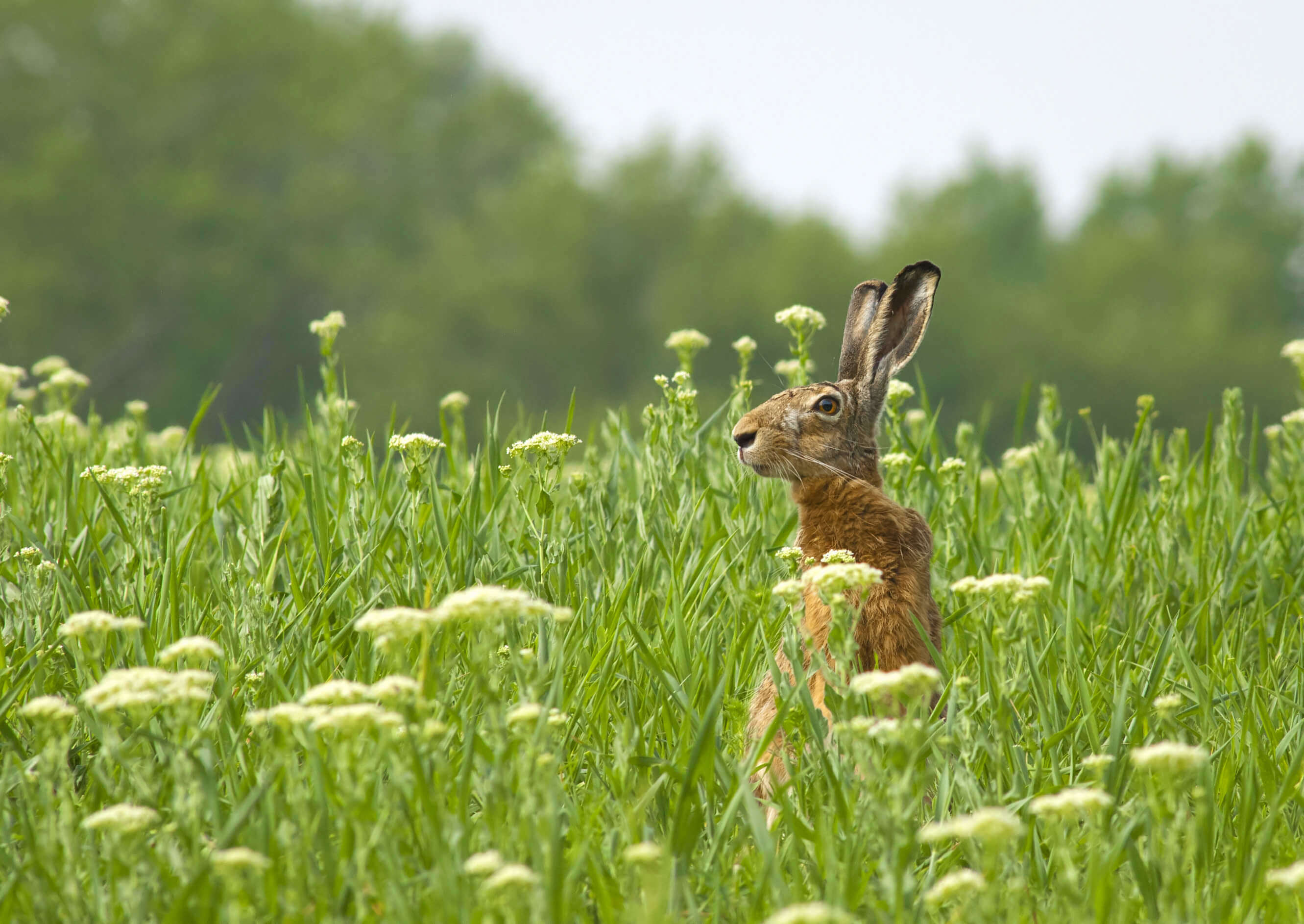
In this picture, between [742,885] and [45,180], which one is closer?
[742,885]


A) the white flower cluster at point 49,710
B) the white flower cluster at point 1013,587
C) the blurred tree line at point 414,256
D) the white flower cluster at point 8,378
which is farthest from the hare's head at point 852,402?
the blurred tree line at point 414,256

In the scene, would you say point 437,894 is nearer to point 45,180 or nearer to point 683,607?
point 683,607

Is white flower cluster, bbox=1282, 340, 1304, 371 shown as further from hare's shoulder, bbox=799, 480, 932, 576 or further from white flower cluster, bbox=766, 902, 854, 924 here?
white flower cluster, bbox=766, 902, 854, 924

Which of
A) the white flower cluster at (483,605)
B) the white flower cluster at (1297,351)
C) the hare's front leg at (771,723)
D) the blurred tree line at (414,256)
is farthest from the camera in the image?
the blurred tree line at (414,256)

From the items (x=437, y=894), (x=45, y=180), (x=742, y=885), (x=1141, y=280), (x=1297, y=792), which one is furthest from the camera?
(x=1141, y=280)

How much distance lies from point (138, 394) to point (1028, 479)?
39.3m

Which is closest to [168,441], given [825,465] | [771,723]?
[825,465]

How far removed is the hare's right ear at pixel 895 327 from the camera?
14.6ft

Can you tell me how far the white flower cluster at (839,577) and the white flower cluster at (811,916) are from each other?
864 millimetres

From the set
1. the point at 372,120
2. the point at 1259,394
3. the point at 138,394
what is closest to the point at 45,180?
the point at 138,394

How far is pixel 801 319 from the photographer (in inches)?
181

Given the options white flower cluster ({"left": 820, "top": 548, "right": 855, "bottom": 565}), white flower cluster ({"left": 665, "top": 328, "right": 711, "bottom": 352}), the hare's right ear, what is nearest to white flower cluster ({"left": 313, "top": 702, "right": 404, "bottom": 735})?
white flower cluster ({"left": 820, "top": 548, "right": 855, "bottom": 565})

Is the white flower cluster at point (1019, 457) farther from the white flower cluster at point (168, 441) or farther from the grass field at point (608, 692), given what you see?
Result: the white flower cluster at point (168, 441)

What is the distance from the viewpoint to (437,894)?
2219 millimetres
